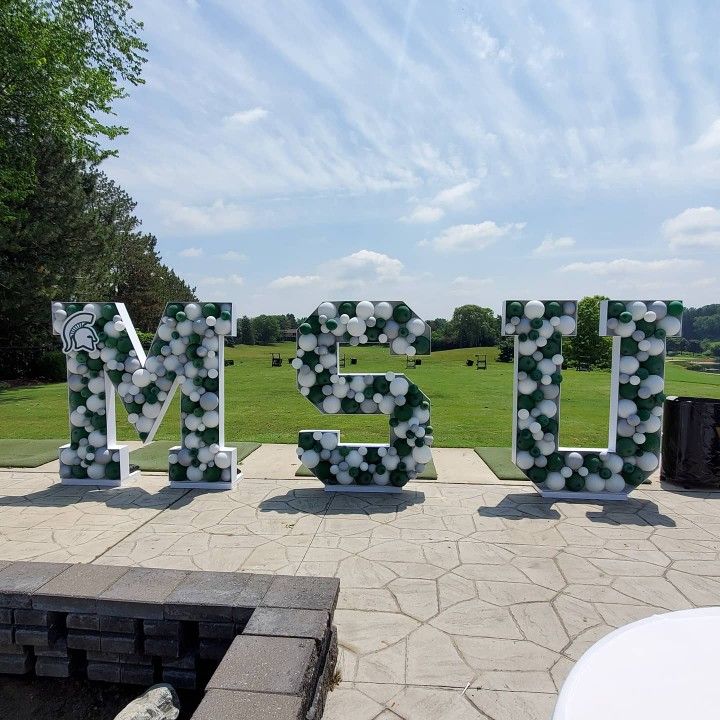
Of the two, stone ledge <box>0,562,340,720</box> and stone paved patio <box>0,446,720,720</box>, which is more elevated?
Result: stone ledge <box>0,562,340,720</box>

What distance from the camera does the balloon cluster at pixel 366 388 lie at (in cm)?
661

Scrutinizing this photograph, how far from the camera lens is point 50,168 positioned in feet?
63.9

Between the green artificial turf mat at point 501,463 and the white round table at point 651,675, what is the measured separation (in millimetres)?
5349

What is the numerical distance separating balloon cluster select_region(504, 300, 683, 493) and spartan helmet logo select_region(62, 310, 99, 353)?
547 cm

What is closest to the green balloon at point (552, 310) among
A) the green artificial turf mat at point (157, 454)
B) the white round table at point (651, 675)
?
the white round table at point (651, 675)

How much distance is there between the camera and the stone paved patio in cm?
320

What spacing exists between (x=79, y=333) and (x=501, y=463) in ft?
21.0

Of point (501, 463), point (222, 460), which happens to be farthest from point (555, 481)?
point (222, 460)

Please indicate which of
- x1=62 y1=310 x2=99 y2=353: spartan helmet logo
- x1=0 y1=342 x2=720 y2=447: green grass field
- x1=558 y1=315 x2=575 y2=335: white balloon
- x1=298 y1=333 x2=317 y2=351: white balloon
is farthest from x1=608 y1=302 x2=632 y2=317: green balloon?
x1=62 y1=310 x2=99 y2=353: spartan helmet logo

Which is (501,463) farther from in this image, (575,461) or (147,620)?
(147,620)

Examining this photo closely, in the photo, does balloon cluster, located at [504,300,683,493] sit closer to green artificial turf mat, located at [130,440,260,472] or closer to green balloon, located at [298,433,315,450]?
green balloon, located at [298,433,315,450]

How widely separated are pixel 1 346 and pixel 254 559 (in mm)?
21863

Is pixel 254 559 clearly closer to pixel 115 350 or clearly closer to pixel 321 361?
pixel 321 361

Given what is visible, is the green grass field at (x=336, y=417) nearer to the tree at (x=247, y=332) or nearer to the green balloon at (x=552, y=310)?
the green balloon at (x=552, y=310)
